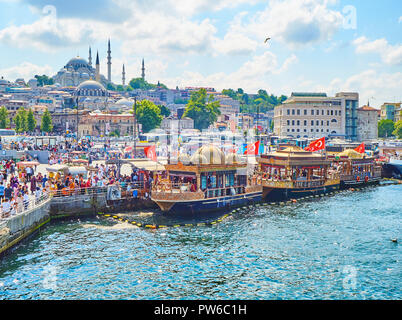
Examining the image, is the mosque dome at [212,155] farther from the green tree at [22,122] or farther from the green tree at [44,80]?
the green tree at [44,80]

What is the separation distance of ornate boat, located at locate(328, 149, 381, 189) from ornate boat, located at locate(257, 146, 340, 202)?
5.18 metres

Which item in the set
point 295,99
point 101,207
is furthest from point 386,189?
point 295,99

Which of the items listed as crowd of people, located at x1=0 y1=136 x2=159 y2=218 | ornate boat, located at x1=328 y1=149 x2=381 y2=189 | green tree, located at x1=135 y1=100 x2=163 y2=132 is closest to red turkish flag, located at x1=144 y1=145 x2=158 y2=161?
crowd of people, located at x1=0 y1=136 x2=159 y2=218

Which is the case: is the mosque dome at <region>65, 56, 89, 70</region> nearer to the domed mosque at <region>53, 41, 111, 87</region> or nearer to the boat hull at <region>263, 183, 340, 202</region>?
the domed mosque at <region>53, 41, 111, 87</region>

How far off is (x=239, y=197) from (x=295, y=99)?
77262 millimetres

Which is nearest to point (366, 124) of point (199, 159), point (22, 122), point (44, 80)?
point (22, 122)

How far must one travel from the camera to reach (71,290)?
13578 millimetres

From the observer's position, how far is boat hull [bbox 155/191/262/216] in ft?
77.1

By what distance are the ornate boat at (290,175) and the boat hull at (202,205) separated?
149 inches

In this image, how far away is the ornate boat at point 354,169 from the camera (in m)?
38.4

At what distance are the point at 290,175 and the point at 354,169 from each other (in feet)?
37.4

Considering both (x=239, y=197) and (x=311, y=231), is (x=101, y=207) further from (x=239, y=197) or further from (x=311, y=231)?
(x=311, y=231)

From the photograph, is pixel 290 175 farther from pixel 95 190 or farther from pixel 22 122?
pixel 22 122

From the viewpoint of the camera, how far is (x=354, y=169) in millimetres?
40031
